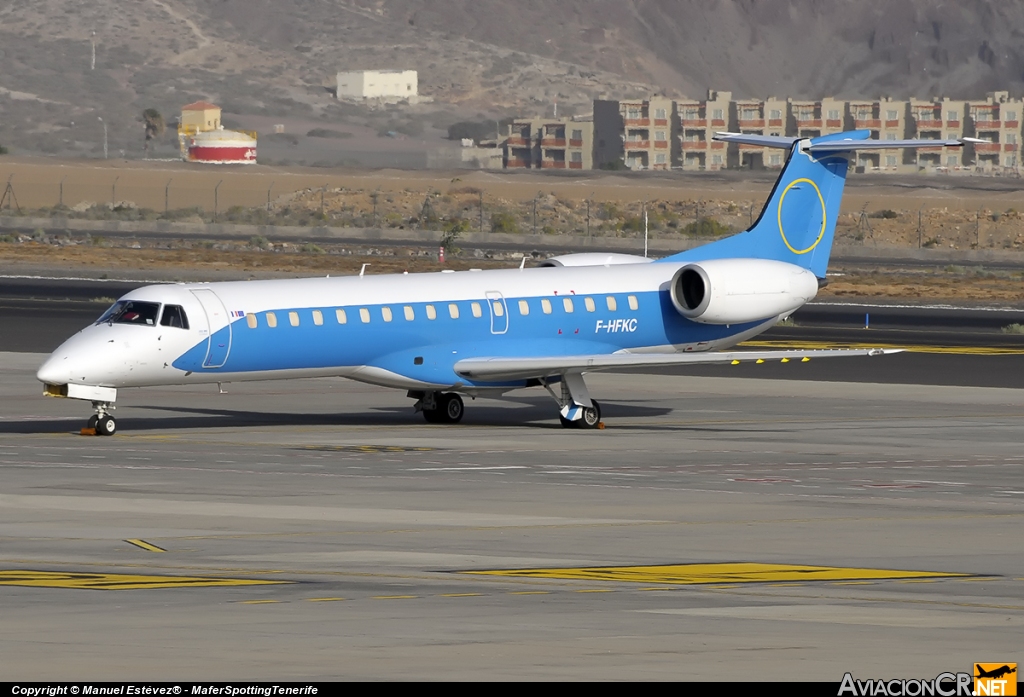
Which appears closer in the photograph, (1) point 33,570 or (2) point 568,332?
(1) point 33,570

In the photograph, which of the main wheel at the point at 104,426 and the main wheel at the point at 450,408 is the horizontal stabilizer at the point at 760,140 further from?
the main wheel at the point at 104,426

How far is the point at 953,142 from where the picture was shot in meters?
37.0

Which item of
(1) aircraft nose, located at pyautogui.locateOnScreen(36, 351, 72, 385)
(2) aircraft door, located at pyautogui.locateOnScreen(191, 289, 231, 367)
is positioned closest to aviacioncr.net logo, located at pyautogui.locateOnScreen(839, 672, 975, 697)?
(1) aircraft nose, located at pyautogui.locateOnScreen(36, 351, 72, 385)

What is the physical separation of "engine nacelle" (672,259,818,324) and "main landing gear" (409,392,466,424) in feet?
15.5

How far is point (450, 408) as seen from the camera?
36250 mm

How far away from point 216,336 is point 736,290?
34.9 ft

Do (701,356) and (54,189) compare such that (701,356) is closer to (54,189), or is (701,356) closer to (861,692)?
(861,692)

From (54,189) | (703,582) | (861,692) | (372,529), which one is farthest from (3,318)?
(54,189)

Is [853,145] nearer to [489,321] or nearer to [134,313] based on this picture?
[489,321]

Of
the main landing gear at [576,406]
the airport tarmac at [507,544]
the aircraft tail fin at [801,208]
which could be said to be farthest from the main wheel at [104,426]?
the aircraft tail fin at [801,208]

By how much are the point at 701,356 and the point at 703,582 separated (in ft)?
52.6

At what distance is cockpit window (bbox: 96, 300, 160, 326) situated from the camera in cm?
3212

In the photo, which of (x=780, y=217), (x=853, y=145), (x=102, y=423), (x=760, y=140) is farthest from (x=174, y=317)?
(x=853, y=145)

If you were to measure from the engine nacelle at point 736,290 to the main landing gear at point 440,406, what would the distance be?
4737 millimetres
